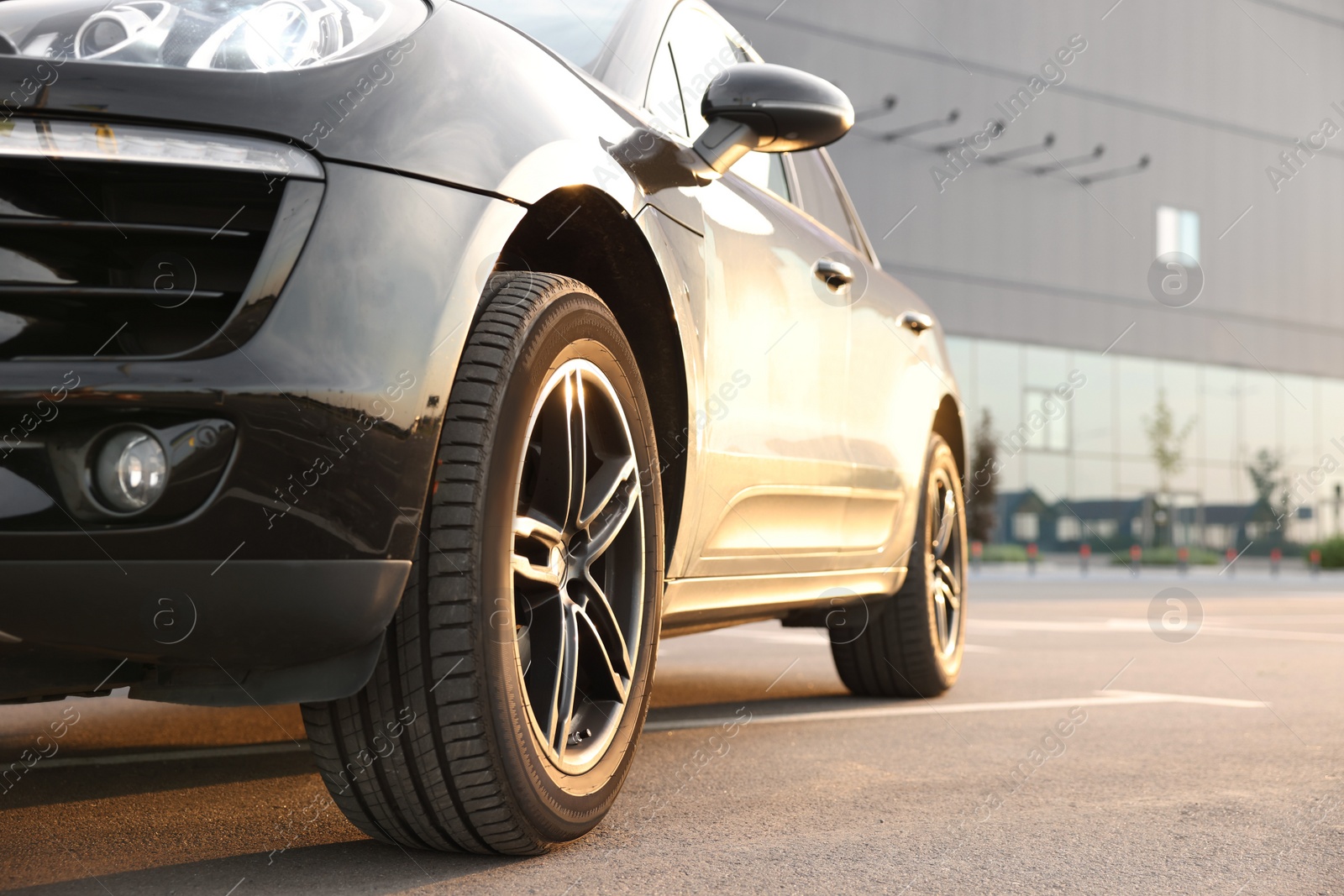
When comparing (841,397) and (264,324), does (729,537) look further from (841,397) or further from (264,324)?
(264,324)

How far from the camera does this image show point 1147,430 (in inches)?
1308

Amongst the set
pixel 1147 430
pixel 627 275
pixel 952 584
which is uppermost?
pixel 1147 430

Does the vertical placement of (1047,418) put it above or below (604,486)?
above

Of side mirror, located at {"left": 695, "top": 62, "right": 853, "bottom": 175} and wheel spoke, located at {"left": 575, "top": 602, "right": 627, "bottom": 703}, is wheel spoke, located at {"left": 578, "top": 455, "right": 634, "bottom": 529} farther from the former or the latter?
side mirror, located at {"left": 695, "top": 62, "right": 853, "bottom": 175}

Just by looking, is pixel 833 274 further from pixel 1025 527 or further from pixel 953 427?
pixel 1025 527

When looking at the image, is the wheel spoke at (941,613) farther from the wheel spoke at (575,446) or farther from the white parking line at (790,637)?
the wheel spoke at (575,446)

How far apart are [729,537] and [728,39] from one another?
1503 mm

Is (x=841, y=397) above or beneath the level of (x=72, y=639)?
above

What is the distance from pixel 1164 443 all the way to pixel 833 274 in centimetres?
3183

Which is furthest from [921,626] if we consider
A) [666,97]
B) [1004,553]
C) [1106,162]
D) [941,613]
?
[1106,162]

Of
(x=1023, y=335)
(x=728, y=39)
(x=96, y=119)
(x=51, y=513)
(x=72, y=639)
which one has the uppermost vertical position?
(x=1023, y=335)

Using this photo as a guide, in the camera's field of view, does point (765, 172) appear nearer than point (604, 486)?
No

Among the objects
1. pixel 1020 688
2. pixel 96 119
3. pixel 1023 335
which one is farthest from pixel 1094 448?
pixel 96 119

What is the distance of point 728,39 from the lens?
3781 millimetres
